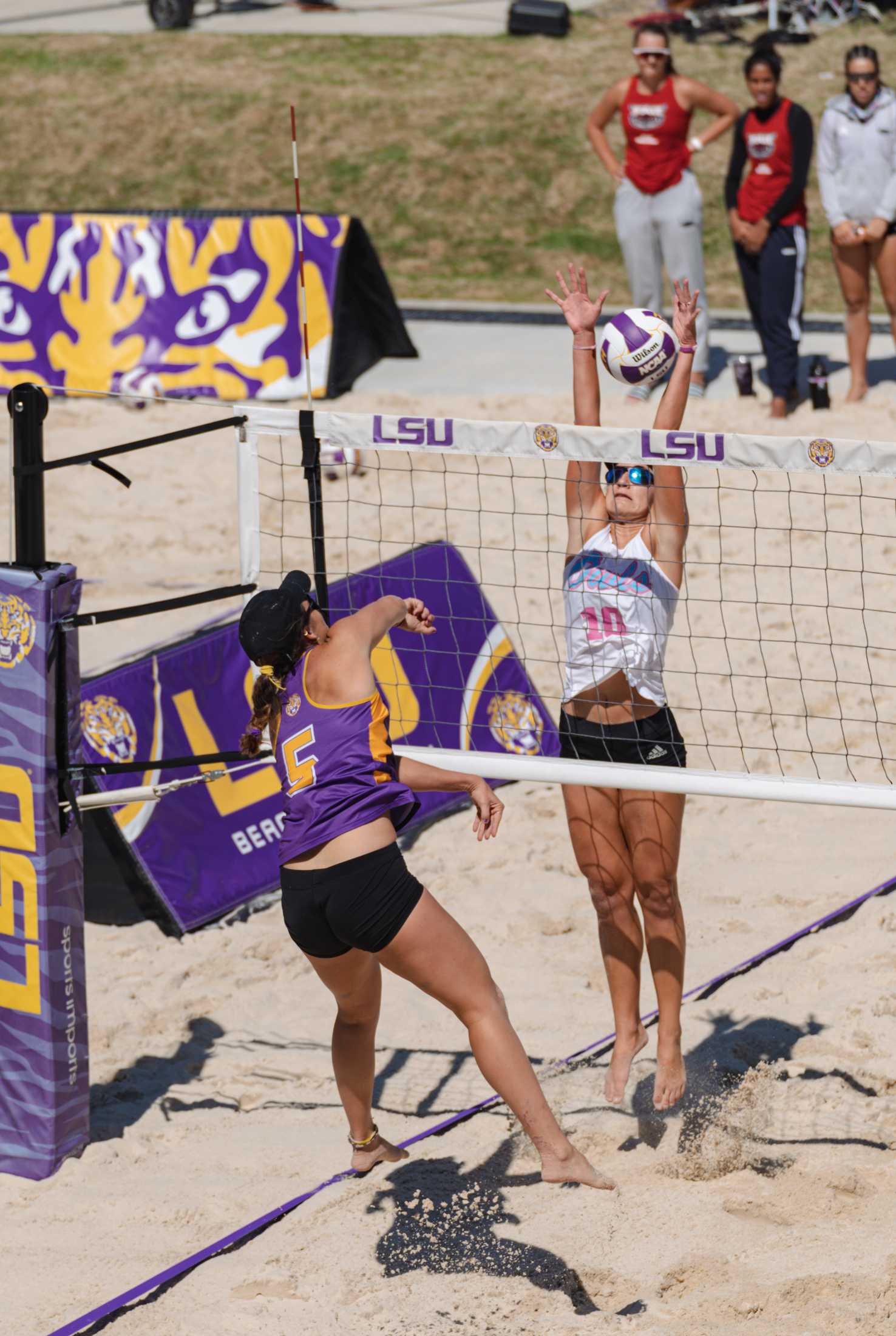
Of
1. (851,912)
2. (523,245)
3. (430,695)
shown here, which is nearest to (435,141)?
(523,245)

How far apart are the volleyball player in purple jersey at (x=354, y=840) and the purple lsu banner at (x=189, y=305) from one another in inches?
266

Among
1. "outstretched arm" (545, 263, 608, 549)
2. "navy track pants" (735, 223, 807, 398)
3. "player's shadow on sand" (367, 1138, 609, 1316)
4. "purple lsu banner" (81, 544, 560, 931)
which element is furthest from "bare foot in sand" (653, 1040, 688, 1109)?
"navy track pants" (735, 223, 807, 398)

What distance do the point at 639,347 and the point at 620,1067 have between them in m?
2.08

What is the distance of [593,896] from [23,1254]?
1.83m

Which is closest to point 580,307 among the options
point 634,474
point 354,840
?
point 634,474

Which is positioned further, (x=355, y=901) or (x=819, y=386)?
(x=819, y=386)

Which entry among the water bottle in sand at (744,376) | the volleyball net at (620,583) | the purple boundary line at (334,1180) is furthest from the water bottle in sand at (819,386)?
the purple boundary line at (334,1180)

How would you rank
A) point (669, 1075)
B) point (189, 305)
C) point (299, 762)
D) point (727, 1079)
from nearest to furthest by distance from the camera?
point (299, 762) < point (669, 1075) < point (727, 1079) < point (189, 305)

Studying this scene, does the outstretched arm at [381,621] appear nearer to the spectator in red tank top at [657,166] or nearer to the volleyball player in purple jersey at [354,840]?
the volleyball player in purple jersey at [354,840]

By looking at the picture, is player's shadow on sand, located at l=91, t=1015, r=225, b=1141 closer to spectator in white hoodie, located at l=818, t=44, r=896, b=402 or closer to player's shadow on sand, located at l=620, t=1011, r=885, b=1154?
player's shadow on sand, located at l=620, t=1011, r=885, b=1154

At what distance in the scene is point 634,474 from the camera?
431 centimetres

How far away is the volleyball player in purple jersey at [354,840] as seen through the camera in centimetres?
375

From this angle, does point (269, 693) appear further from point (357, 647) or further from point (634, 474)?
point (634, 474)

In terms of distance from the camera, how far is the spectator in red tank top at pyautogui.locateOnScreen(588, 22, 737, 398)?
9.23 metres
